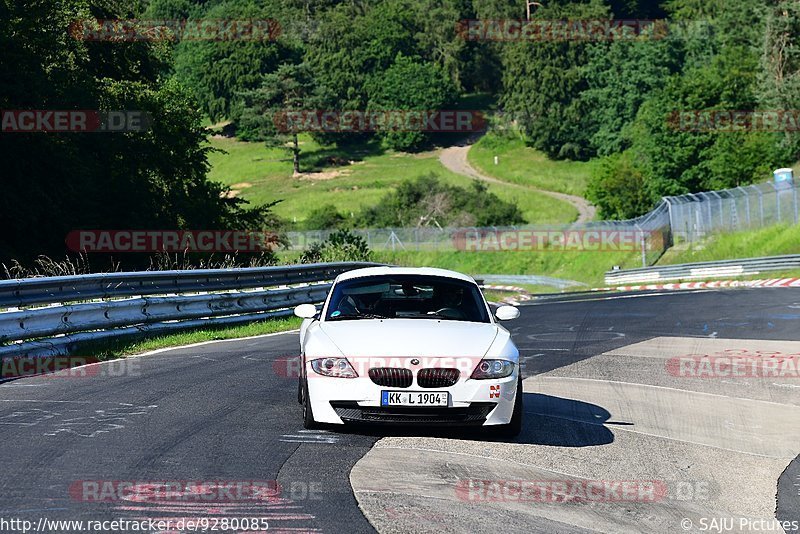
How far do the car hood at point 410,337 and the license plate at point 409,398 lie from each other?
30 centimetres

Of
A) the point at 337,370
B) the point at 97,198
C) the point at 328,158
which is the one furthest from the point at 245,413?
the point at 328,158

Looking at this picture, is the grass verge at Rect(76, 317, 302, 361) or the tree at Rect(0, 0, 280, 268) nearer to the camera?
the grass verge at Rect(76, 317, 302, 361)

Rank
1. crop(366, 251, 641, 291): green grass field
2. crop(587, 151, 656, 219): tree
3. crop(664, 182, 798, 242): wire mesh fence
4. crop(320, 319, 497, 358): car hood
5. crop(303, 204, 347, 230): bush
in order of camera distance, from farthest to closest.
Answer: crop(303, 204, 347, 230): bush, crop(587, 151, 656, 219): tree, crop(366, 251, 641, 291): green grass field, crop(664, 182, 798, 242): wire mesh fence, crop(320, 319, 497, 358): car hood

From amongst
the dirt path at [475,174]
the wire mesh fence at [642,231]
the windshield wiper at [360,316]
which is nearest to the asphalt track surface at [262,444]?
the windshield wiper at [360,316]

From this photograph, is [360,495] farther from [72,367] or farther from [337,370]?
[72,367]

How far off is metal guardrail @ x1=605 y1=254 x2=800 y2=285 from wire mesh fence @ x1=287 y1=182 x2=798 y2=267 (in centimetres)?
535

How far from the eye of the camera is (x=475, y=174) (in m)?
120

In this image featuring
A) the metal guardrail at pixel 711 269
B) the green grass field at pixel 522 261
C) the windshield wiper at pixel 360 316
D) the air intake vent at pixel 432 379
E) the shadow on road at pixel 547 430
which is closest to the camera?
the air intake vent at pixel 432 379

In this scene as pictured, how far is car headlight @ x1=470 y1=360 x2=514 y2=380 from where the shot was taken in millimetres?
8680

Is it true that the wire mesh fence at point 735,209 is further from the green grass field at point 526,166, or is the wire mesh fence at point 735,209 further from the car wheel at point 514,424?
the green grass field at point 526,166

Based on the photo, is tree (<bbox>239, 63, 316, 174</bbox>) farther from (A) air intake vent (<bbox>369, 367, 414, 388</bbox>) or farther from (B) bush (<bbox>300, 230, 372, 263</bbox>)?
(A) air intake vent (<bbox>369, 367, 414, 388</bbox>)

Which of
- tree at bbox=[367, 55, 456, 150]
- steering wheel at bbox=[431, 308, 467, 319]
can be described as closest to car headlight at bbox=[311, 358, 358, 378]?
steering wheel at bbox=[431, 308, 467, 319]

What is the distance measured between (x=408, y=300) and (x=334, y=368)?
64.6 inches

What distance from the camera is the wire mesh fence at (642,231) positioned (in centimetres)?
5109
